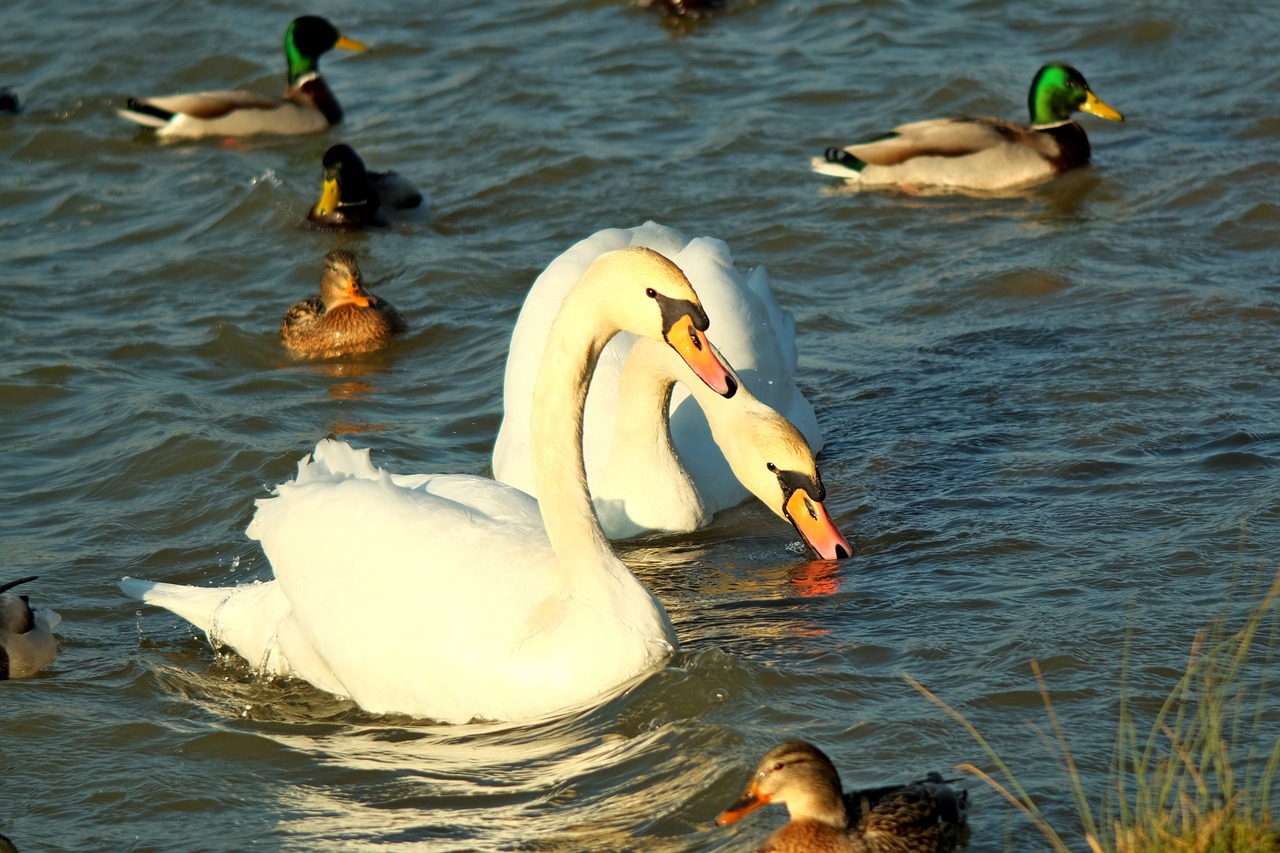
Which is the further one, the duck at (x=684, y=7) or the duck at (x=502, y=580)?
the duck at (x=684, y=7)

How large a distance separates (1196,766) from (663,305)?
1.84 m

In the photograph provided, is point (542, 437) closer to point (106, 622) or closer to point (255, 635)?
point (255, 635)

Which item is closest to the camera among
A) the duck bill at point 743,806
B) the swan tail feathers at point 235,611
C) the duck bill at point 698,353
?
the duck bill at point 743,806

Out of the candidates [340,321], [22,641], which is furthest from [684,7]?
[22,641]

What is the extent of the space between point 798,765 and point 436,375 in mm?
5289

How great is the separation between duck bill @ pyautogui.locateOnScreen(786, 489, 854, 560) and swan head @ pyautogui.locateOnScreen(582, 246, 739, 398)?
4.46ft

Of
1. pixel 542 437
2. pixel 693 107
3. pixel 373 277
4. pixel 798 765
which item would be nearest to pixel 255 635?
pixel 542 437

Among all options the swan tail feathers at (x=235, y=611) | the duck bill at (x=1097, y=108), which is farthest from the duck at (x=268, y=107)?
the swan tail feathers at (x=235, y=611)

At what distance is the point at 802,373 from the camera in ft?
28.0

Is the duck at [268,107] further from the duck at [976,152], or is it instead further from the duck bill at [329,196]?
the duck at [976,152]

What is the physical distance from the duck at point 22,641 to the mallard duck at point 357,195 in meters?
5.56

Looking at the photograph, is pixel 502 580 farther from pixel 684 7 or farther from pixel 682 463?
pixel 684 7

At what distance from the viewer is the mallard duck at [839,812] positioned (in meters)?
3.99

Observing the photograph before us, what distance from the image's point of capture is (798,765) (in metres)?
4.05
